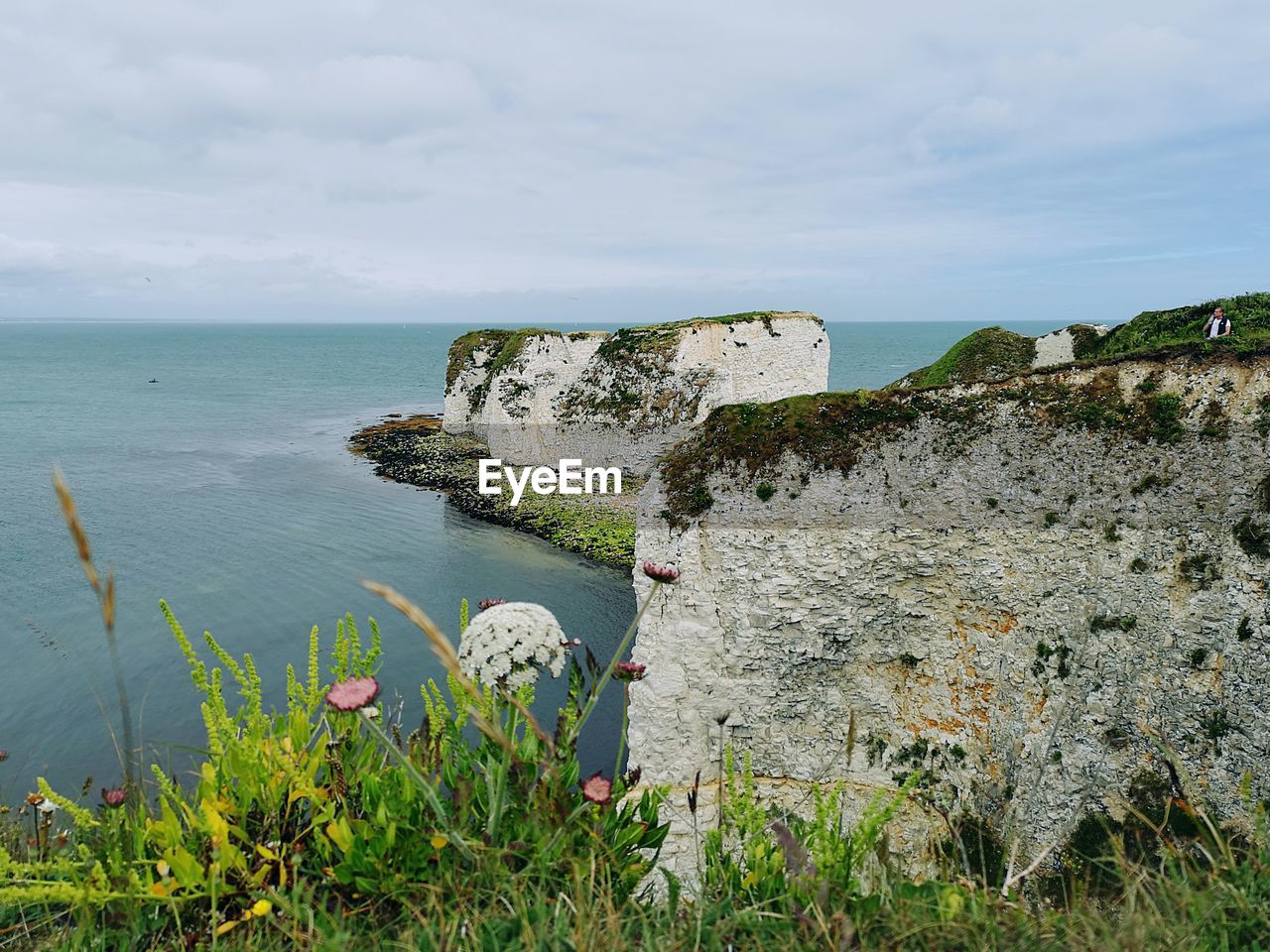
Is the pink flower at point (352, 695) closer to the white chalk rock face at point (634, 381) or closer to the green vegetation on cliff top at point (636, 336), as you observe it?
the white chalk rock face at point (634, 381)

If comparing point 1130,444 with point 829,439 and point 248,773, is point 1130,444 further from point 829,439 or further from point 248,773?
point 248,773

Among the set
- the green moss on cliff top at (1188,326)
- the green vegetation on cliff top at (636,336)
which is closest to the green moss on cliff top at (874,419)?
the green moss on cliff top at (1188,326)

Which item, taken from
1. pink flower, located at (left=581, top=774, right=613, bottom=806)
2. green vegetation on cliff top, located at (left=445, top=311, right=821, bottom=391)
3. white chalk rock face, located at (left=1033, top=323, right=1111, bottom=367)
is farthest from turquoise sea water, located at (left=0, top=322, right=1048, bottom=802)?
white chalk rock face, located at (left=1033, top=323, right=1111, bottom=367)

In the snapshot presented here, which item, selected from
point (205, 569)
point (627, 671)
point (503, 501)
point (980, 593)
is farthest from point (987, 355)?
point (205, 569)

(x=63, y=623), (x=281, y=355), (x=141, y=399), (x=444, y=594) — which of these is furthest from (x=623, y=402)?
(x=281, y=355)

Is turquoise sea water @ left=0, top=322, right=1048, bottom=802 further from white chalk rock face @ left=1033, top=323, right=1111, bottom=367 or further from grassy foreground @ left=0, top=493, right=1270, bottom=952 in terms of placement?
white chalk rock face @ left=1033, top=323, right=1111, bottom=367
